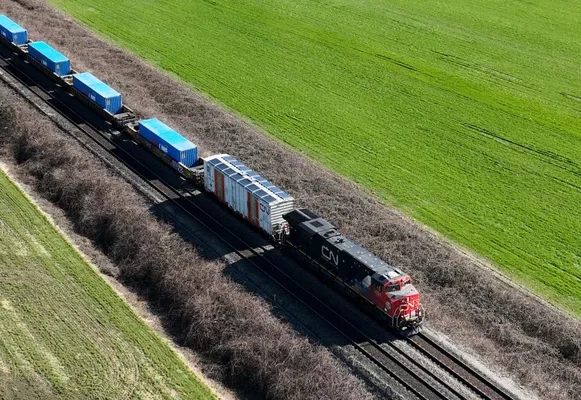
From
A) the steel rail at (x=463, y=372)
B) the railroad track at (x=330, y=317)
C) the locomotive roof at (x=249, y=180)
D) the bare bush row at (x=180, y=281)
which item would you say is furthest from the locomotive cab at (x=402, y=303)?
the locomotive roof at (x=249, y=180)

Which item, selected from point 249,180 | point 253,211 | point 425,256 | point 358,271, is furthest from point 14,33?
point 358,271

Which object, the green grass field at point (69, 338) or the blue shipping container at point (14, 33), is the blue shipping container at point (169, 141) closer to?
the green grass field at point (69, 338)

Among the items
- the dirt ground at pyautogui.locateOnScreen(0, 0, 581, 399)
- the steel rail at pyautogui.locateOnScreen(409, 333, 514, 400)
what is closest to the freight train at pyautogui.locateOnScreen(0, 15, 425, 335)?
the steel rail at pyautogui.locateOnScreen(409, 333, 514, 400)

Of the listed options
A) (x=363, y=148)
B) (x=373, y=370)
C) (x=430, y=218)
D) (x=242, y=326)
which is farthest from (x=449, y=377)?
(x=363, y=148)

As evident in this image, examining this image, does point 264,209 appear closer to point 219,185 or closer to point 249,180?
point 249,180

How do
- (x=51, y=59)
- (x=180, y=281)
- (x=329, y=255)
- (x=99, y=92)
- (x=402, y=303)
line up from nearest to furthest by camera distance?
(x=402, y=303), (x=329, y=255), (x=180, y=281), (x=99, y=92), (x=51, y=59)

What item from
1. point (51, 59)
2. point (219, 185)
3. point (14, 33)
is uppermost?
point (14, 33)

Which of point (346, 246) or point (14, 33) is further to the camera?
point (14, 33)
